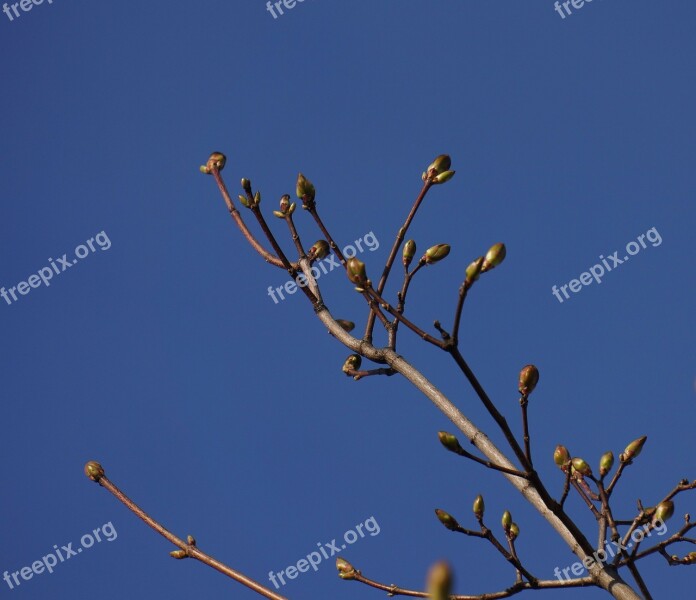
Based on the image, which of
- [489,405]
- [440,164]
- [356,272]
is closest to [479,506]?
[489,405]

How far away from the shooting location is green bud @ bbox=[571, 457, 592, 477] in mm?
3438

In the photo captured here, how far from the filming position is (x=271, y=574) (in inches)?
333

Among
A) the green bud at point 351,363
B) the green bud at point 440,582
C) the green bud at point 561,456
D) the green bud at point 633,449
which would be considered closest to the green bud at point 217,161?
the green bud at point 351,363

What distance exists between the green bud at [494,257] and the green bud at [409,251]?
996 millimetres

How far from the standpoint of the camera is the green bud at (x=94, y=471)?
10.3ft

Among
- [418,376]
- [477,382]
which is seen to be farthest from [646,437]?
[477,382]

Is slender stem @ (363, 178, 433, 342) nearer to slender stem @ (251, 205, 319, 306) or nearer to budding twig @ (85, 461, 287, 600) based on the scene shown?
slender stem @ (251, 205, 319, 306)

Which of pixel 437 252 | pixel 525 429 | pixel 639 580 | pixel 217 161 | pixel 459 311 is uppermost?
pixel 217 161

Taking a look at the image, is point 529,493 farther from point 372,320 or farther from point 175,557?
point 175,557

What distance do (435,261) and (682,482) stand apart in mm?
1347

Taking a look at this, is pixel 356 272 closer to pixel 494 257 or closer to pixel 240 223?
pixel 494 257

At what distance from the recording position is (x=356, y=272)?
259 centimetres

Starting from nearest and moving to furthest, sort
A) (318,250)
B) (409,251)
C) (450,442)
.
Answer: (450,442)
(409,251)
(318,250)

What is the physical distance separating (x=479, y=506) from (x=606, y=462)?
58 centimetres
